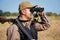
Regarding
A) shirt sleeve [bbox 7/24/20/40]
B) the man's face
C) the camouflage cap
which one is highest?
the camouflage cap

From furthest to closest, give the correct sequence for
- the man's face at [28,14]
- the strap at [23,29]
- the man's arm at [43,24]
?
the man's arm at [43,24], the man's face at [28,14], the strap at [23,29]

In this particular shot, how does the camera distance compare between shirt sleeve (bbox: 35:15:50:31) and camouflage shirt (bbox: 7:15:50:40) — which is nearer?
camouflage shirt (bbox: 7:15:50:40)

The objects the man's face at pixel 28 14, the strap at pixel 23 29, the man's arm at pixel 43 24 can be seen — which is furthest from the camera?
the man's arm at pixel 43 24

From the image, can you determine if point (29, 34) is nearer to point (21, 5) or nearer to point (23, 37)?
point (23, 37)

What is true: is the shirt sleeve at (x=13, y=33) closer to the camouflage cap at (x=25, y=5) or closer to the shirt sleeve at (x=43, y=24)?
the camouflage cap at (x=25, y=5)

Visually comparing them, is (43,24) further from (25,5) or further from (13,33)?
(13,33)

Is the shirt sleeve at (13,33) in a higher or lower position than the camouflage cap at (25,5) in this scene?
lower

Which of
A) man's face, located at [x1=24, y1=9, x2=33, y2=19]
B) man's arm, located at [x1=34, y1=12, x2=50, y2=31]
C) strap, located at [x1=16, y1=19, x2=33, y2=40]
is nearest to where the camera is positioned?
strap, located at [x1=16, y1=19, x2=33, y2=40]

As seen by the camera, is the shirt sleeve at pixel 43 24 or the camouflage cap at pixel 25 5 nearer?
the camouflage cap at pixel 25 5

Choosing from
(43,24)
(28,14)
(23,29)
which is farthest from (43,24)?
(23,29)

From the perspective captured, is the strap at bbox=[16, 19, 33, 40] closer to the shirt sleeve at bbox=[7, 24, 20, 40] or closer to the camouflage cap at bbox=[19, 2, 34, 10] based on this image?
the shirt sleeve at bbox=[7, 24, 20, 40]

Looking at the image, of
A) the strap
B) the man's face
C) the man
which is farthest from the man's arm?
the strap

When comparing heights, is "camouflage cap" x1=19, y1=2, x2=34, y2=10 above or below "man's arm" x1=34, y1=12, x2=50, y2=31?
above

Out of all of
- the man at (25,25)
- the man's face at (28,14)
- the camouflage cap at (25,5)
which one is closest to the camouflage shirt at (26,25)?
the man at (25,25)
